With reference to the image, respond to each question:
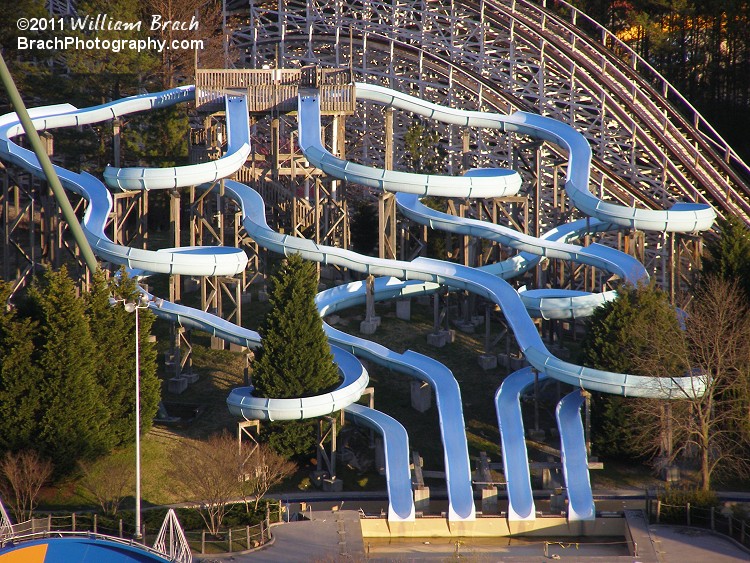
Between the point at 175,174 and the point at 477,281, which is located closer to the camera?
the point at 477,281

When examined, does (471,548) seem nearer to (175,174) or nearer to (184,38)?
(175,174)

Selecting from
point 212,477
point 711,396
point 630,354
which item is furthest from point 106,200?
point 711,396

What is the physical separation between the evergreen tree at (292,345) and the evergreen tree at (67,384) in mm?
4616

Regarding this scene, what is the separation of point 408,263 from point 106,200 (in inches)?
403

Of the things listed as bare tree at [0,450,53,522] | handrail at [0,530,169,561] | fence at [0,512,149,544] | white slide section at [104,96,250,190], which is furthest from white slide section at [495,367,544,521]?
bare tree at [0,450,53,522]

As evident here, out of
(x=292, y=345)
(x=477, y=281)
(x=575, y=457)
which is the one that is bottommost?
(x=575, y=457)

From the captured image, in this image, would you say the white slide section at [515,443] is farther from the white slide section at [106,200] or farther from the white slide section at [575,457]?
the white slide section at [106,200]

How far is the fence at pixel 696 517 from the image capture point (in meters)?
37.9

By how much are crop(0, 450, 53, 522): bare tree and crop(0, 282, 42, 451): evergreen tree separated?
0.51m

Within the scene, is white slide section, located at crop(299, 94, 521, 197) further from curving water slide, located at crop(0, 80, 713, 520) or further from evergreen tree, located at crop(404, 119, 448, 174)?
evergreen tree, located at crop(404, 119, 448, 174)

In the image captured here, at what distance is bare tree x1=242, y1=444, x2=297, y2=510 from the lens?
38.8 m

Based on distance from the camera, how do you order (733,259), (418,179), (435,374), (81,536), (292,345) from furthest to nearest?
1. (418,179)
2. (733,259)
3. (435,374)
4. (292,345)
5. (81,536)

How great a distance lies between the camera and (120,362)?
41.2 metres

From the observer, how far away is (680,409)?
4062 cm
